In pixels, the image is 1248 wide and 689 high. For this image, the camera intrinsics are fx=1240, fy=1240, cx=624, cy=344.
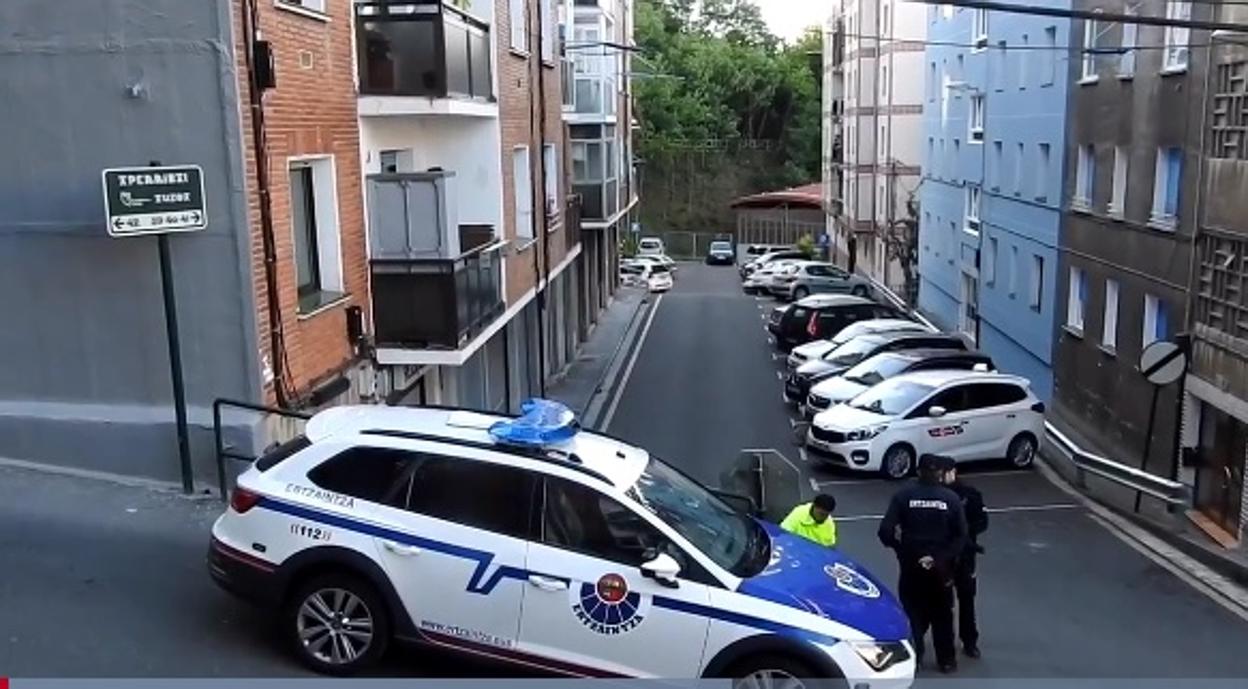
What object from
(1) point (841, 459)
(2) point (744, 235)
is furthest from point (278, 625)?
(2) point (744, 235)

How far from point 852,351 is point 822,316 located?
612 centimetres

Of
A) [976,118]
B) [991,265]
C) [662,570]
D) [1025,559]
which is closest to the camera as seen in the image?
[662,570]

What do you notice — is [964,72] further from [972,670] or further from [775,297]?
[972,670]

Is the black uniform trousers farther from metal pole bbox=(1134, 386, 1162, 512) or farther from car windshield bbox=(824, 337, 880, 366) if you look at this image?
car windshield bbox=(824, 337, 880, 366)

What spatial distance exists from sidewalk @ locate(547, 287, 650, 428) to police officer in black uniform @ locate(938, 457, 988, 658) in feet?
44.4

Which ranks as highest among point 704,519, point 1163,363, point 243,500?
point 243,500

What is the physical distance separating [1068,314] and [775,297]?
A: 25.0 m

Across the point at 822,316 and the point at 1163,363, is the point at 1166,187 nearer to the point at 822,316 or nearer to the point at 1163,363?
the point at 1163,363

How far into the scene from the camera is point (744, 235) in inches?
3051

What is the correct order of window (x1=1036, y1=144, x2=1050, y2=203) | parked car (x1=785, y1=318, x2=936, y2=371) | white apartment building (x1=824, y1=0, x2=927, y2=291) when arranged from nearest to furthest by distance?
window (x1=1036, y1=144, x2=1050, y2=203), parked car (x1=785, y1=318, x2=936, y2=371), white apartment building (x1=824, y1=0, x2=927, y2=291)

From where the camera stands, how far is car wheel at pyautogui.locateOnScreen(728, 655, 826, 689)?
6.50m

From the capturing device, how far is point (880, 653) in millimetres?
6621

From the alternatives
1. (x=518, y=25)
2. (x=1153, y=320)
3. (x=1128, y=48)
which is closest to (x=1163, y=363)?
(x=1153, y=320)

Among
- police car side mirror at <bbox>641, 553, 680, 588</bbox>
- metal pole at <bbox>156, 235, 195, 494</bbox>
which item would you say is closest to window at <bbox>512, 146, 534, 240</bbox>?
metal pole at <bbox>156, 235, 195, 494</bbox>
